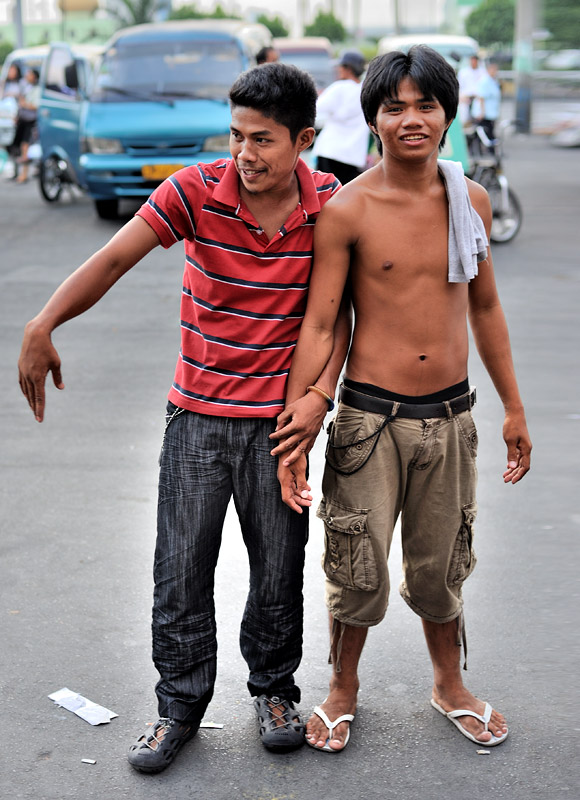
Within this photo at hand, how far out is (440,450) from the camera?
115 inches

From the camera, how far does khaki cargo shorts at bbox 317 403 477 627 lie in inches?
114

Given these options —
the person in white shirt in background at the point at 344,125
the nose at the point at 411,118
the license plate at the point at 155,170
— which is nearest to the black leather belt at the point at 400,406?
the nose at the point at 411,118

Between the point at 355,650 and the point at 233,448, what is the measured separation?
75 cm

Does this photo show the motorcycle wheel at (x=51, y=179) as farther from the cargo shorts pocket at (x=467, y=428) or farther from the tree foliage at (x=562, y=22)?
the tree foliage at (x=562, y=22)

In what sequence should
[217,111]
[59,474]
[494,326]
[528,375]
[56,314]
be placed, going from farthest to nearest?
[217,111] < [528,375] < [59,474] < [494,326] < [56,314]

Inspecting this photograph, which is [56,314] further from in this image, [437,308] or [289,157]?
[437,308]

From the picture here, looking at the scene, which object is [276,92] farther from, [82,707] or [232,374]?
[82,707]

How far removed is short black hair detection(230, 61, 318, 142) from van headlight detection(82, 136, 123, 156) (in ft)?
32.8

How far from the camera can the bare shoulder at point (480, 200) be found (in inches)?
113

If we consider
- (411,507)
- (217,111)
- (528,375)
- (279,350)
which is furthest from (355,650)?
(217,111)

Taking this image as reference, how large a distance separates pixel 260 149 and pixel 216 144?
9695mm

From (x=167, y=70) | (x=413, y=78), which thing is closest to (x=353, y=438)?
(x=413, y=78)

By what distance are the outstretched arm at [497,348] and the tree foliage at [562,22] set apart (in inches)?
1051

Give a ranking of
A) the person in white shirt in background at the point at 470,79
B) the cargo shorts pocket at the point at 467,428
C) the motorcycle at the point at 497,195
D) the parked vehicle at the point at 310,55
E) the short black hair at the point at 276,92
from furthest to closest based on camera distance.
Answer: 1. the parked vehicle at the point at 310,55
2. the person in white shirt in background at the point at 470,79
3. the motorcycle at the point at 497,195
4. the cargo shorts pocket at the point at 467,428
5. the short black hair at the point at 276,92
